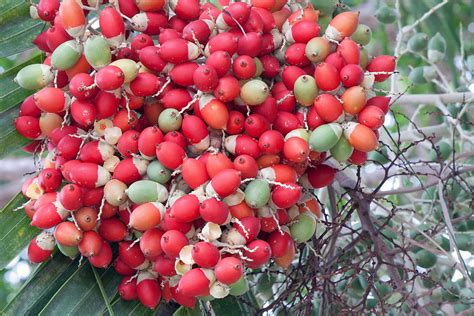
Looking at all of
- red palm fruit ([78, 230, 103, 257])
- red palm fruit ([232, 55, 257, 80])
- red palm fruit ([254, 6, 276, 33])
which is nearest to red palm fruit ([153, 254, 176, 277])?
red palm fruit ([78, 230, 103, 257])

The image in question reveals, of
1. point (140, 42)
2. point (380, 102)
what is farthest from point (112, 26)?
point (380, 102)

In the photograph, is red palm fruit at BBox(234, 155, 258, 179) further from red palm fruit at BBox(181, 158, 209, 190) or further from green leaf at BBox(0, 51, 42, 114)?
green leaf at BBox(0, 51, 42, 114)

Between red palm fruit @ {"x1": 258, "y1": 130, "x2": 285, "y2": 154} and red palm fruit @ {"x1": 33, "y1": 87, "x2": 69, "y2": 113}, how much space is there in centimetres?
33

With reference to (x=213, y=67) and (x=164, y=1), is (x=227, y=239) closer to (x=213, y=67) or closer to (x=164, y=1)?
(x=213, y=67)

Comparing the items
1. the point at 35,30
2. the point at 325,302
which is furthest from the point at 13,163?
the point at 325,302

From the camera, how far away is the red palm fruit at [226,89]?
126cm

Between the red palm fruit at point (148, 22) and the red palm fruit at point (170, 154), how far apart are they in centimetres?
23

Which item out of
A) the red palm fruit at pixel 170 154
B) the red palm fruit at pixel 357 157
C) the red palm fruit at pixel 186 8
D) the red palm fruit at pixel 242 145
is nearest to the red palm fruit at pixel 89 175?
the red palm fruit at pixel 170 154

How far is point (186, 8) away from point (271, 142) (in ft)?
1.00

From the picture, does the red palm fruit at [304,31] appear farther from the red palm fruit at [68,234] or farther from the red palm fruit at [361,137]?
the red palm fruit at [68,234]

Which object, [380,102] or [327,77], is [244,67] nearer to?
[327,77]

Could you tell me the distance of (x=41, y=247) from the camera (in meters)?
1.37

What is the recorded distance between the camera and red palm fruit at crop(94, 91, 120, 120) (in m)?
1.30

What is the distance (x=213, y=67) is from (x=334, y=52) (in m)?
0.22
